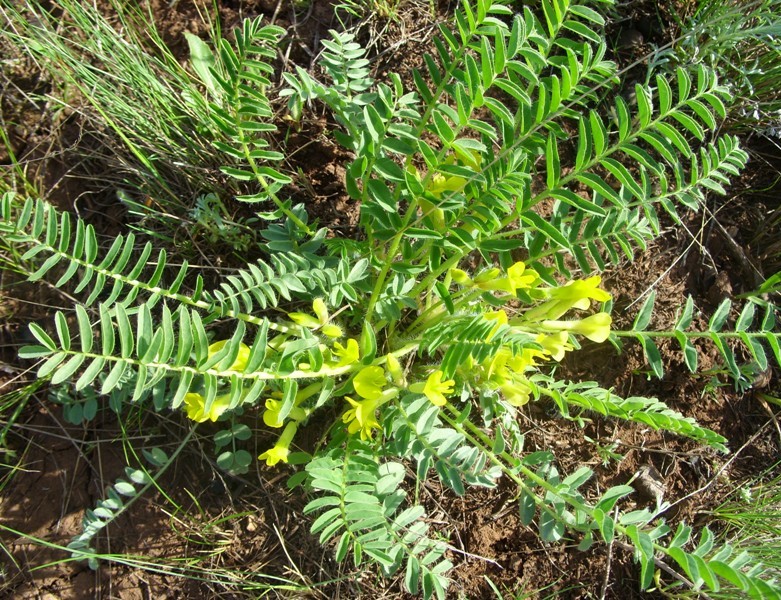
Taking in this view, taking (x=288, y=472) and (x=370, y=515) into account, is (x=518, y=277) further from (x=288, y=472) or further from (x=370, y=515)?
(x=288, y=472)

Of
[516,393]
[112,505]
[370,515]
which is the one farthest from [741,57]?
[112,505]

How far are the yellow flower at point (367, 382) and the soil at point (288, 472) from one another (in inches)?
28.0

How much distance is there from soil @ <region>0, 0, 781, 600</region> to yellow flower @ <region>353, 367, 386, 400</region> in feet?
2.33

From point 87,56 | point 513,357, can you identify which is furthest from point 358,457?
point 87,56

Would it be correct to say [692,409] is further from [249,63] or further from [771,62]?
[249,63]

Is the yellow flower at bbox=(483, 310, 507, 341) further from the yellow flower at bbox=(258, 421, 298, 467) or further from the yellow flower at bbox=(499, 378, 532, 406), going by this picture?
the yellow flower at bbox=(258, 421, 298, 467)

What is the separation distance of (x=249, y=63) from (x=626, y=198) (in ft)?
4.30

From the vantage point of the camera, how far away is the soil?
229 centimetres

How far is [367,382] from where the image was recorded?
1.85 m

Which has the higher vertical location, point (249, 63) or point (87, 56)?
point (249, 63)

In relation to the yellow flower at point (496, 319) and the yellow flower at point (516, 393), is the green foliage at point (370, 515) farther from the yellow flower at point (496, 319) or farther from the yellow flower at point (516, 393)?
the yellow flower at point (496, 319)

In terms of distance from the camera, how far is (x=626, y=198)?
206 cm

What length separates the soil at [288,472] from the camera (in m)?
2.29

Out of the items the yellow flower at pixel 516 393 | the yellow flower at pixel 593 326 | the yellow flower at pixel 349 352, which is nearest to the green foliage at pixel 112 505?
the yellow flower at pixel 349 352
